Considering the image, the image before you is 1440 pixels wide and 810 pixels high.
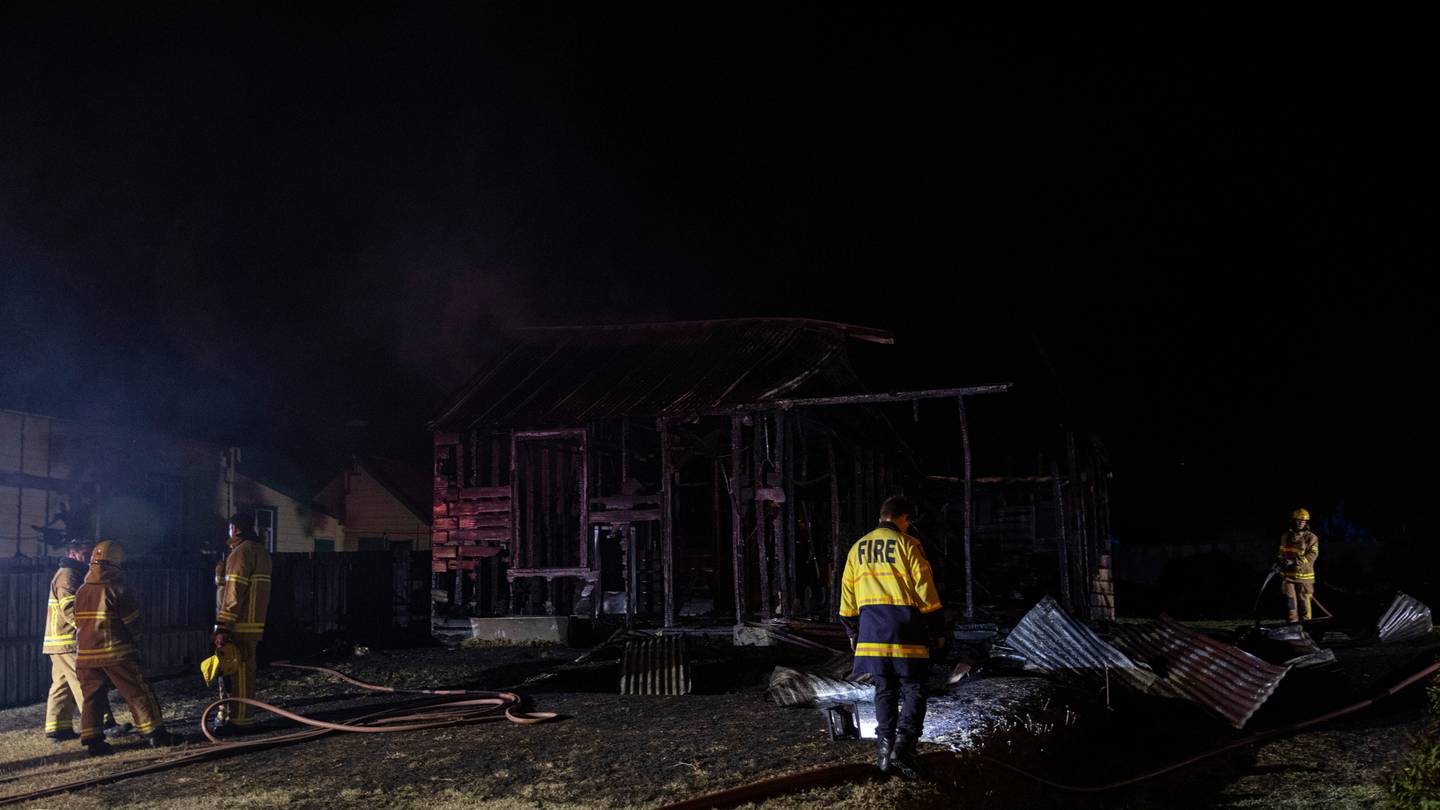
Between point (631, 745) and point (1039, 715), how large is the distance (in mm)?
3362

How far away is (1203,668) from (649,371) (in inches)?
432

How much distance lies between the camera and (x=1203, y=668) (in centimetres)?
958

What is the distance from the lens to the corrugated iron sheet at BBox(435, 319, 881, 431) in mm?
16609

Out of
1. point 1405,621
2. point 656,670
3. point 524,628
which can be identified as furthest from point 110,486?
point 1405,621

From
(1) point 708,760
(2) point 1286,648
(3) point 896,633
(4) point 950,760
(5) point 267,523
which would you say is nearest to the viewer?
(3) point 896,633

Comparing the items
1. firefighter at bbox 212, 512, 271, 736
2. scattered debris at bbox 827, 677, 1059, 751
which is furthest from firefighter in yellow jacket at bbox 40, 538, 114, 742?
scattered debris at bbox 827, 677, 1059, 751

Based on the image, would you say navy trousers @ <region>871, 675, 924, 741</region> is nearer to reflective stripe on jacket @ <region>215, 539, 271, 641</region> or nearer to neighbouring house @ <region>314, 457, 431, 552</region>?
reflective stripe on jacket @ <region>215, 539, 271, 641</region>

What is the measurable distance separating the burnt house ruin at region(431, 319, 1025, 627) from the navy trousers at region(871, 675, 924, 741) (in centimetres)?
898

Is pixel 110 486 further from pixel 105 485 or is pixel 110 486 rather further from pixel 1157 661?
pixel 1157 661

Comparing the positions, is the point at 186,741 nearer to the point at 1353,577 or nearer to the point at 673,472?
the point at 673,472

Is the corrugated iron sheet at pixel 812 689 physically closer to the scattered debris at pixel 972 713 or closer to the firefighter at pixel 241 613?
the scattered debris at pixel 972 713

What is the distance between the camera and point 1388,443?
108ft

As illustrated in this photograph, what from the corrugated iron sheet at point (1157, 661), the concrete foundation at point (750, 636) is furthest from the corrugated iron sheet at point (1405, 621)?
the concrete foundation at point (750, 636)

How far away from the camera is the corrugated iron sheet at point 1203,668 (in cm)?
876
